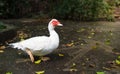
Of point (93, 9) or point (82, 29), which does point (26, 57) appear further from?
point (93, 9)

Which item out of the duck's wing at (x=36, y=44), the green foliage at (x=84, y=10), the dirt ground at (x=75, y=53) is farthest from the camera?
the green foliage at (x=84, y=10)

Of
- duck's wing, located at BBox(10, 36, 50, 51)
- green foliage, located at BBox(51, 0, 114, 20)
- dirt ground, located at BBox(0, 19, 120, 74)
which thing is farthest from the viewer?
green foliage, located at BBox(51, 0, 114, 20)

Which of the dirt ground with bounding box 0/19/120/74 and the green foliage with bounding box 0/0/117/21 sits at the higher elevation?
the green foliage with bounding box 0/0/117/21

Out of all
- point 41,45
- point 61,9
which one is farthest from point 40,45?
point 61,9

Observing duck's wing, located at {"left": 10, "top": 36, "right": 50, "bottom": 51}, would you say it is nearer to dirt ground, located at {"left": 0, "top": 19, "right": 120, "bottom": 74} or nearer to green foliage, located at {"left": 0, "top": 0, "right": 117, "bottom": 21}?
dirt ground, located at {"left": 0, "top": 19, "right": 120, "bottom": 74}

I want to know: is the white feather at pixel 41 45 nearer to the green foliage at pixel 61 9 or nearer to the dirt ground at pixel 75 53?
the dirt ground at pixel 75 53

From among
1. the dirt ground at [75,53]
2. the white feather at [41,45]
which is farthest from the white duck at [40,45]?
the dirt ground at [75,53]

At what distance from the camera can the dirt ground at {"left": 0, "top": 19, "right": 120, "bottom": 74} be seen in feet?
20.9

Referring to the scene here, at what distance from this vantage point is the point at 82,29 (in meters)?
10.3

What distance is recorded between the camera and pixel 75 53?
752 cm

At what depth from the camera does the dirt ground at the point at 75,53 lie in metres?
6.38

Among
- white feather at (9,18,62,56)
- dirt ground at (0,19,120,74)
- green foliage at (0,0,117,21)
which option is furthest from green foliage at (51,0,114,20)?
white feather at (9,18,62,56)

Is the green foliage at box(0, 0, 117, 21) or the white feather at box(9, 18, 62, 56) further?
the green foliage at box(0, 0, 117, 21)

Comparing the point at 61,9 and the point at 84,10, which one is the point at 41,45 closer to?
the point at 84,10
